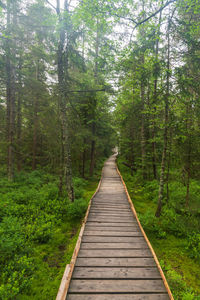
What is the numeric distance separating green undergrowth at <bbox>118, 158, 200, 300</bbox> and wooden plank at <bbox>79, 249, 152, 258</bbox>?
91cm

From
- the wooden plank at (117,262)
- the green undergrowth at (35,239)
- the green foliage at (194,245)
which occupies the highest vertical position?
the wooden plank at (117,262)

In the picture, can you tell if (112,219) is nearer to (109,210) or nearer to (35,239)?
(109,210)

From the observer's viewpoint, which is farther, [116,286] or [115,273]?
[115,273]

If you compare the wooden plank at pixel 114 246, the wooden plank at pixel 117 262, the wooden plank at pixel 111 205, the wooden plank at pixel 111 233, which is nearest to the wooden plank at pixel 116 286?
the wooden plank at pixel 117 262

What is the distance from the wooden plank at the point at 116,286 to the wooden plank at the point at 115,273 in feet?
0.33

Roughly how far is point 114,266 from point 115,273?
0.23m

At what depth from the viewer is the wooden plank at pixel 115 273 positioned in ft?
11.8

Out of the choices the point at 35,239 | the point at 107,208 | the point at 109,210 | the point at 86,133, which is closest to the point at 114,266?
the point at 35,239

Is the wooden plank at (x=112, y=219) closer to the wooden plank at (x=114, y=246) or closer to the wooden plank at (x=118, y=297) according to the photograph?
the wooden plank at (x=114, y=246)

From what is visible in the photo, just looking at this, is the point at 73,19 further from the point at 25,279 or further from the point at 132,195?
the point at 132,195

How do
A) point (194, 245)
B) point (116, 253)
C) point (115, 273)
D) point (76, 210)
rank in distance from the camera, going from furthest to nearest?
1. point (76, 210)
2. point (194, 245)
3. point (116, 253)
4. point (115, 273)

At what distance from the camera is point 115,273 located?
146 inches

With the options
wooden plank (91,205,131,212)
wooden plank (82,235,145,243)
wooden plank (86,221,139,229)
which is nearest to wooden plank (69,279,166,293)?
wooden plank (82,235,145,243)

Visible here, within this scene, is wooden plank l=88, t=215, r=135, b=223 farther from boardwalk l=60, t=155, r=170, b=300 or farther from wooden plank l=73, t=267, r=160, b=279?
wooden plank l=73, t=267, r=160, b=279
